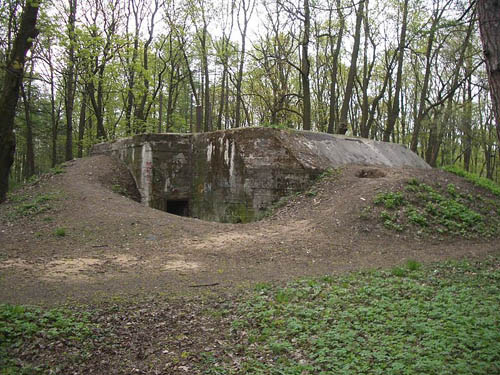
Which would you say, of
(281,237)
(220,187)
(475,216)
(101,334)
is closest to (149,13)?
(220,187)

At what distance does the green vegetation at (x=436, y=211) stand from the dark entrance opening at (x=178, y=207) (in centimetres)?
647

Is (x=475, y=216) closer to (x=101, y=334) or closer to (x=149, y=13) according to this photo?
(x=101, y=334)

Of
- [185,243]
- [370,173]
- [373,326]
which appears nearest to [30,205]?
[185,243]

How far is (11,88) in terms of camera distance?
7125mm

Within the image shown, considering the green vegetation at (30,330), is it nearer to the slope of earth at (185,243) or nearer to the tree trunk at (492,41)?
the slope of earth at (185,243)

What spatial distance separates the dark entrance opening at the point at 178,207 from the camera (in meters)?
12.9

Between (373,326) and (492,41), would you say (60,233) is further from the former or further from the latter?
(492,41)

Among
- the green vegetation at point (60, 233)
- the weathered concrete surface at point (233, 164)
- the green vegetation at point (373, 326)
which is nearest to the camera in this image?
the green vegetation at point (373, 326)

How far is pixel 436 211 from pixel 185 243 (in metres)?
6.11

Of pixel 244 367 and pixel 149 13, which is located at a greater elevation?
pixel 149 13

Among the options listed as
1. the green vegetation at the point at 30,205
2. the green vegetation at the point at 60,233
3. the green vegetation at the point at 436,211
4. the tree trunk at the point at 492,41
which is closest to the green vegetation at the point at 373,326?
the tree trunk at the point at 492,41

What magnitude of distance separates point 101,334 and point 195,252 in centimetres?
382

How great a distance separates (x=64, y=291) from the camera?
510 centimetres

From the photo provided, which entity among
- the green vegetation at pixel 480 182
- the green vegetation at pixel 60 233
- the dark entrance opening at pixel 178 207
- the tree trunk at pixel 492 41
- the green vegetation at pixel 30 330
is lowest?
the green vegetation at pixel 30 330
